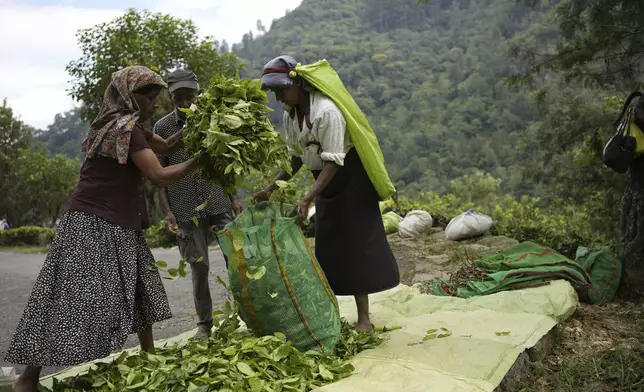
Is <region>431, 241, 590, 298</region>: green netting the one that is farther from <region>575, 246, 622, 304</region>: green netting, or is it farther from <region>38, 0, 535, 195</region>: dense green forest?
<region>38, 0, 535, 195</region>: dense green forest

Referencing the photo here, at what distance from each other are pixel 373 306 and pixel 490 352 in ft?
3.98

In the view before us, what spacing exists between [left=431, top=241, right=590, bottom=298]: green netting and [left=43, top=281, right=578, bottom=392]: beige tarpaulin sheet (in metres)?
0.16

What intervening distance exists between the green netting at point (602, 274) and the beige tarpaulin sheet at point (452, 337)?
1.31 feet

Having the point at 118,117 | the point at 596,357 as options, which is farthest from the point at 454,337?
the point at 118,117

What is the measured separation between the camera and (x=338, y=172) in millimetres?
3180

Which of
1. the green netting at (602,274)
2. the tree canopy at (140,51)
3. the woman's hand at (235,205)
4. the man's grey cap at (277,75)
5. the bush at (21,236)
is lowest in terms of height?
the bush at (21,236)

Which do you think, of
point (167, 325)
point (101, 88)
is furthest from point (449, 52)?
point (167, 325)

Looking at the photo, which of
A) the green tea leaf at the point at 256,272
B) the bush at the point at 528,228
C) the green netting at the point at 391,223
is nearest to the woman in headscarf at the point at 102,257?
the green tea leaf at the point at 256,272

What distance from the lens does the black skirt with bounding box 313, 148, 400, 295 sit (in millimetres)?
3201

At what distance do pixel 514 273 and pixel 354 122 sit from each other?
1857 mm

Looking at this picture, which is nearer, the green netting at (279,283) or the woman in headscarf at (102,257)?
the woman in headscarf at (102,257)

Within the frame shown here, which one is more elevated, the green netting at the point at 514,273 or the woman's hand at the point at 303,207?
the woman's hand at the point at 303,207

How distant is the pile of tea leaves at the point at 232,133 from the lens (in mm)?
2609

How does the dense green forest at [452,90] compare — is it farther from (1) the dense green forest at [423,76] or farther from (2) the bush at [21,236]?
(2) the bush at [21,236]
